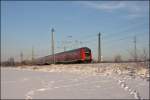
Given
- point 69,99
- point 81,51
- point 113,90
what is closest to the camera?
point 69,99

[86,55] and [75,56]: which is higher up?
[86,55]

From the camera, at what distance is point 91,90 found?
31.9 ft

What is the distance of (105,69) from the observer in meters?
18.6

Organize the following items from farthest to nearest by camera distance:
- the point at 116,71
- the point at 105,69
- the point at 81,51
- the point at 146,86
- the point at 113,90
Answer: the point at 81,51
the point at 105,69
the point at 116,71
the point at 146,86
the point at 113,90

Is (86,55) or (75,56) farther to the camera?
(86,55)

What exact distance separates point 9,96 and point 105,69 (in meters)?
10.6

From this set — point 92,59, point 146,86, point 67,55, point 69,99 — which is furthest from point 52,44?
point 69,99

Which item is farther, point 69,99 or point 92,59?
point 92,59

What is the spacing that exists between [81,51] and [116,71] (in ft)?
49.9

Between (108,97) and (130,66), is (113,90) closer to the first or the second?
(108,97)

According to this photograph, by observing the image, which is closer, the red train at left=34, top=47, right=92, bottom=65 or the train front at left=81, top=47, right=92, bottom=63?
the red train at left=34, top=47, right=92, bottom=65

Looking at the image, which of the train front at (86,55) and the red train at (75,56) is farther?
the train front at (86,55)

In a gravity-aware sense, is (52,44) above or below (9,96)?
above

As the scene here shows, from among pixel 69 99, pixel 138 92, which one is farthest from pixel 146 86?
pixel 69 99
